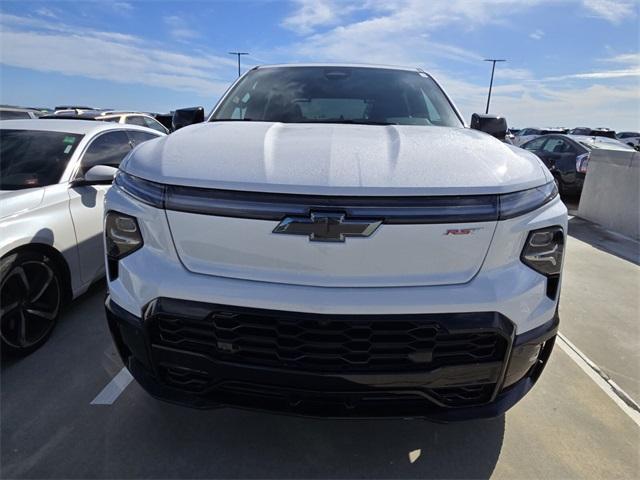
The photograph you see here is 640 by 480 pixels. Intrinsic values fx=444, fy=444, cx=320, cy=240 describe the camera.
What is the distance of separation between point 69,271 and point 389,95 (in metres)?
2.74

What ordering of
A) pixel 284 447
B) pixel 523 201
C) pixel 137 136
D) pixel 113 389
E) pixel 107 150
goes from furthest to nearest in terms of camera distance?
1. pixel 137 136
2. pixel 107 150
3. pixel 113 389
4. pixel 284 447
5. pixel 523 201

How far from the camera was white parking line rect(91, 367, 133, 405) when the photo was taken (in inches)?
101

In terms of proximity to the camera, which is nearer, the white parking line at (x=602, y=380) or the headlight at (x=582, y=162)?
the white parking line at (x=602, y=380)

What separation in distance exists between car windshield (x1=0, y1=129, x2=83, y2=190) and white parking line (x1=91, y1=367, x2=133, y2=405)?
162 centimetres

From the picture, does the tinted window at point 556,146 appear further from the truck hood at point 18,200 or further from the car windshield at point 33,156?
the truck hood at point 18,200

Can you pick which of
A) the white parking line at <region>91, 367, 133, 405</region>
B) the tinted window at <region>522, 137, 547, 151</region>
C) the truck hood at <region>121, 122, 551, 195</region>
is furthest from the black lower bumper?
the tinted window at <region>522, 137, 547, 151</region>

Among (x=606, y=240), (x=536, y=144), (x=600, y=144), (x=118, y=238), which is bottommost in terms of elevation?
(x=606, y=240)

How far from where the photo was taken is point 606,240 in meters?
6.90

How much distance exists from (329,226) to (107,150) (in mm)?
3407

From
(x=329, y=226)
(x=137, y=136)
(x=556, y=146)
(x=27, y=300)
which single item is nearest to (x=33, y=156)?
(x=27, y=300)

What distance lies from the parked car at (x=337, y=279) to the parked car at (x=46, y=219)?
157 centimetres

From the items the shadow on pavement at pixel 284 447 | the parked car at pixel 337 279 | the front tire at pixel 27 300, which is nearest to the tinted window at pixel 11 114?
the front tire at pixel 27 300

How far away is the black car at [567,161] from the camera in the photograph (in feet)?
32.7

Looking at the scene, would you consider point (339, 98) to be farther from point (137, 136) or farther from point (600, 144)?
point (600, 144)
